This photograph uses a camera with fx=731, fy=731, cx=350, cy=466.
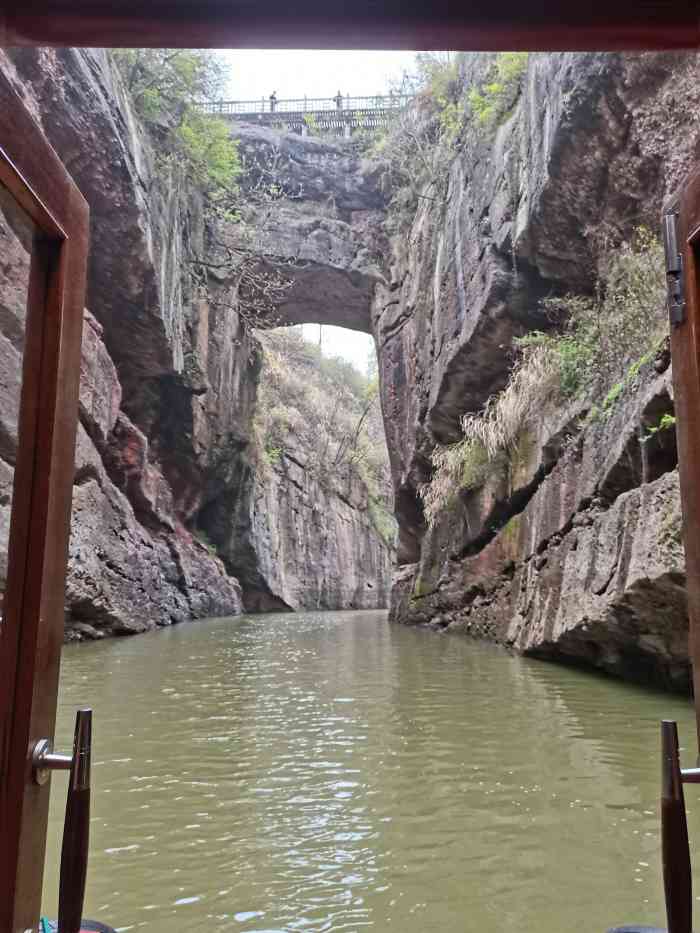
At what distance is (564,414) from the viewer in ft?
27.7

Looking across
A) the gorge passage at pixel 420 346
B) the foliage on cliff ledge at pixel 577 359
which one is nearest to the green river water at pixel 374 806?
the gorge passage at pixel 420 346

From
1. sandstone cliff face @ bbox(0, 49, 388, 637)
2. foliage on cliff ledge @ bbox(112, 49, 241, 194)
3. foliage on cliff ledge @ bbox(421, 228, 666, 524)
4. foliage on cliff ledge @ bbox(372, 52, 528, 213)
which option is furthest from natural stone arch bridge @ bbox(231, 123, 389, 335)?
foliage on cliff ledge @ bbox(421, 228, 666, 524)

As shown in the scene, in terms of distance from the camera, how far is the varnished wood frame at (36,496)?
1.48m

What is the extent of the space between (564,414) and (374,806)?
634 cm

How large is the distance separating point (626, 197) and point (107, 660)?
7.57 metres

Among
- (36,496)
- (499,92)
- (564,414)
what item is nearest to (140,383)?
(499,92)

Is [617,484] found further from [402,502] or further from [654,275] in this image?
[402,502]

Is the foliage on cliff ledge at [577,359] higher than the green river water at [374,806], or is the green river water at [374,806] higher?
the foliage on cliff ledge at [577,359]

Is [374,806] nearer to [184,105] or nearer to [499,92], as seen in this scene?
[499,92]

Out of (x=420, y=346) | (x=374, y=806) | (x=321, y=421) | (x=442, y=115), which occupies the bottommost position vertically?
(x=374, y=806)

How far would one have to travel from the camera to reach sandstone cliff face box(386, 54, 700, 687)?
5.55 metres

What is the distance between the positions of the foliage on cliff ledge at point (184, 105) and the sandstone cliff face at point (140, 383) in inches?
26.8

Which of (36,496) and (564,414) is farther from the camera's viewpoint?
(564,414)

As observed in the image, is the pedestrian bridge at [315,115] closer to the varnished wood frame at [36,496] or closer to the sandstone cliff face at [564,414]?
the sandstone cliff face at [564,414]
